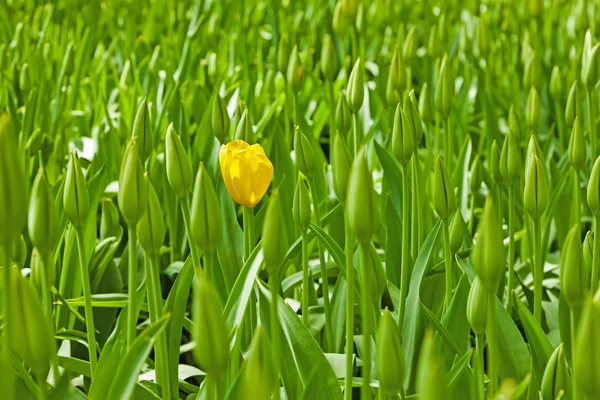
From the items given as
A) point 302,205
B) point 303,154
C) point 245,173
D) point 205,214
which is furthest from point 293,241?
point 205,214

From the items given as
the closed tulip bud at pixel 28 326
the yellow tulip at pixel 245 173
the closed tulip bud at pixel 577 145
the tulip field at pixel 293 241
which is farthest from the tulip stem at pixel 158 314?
the closed tulip bud at pixel 577 145

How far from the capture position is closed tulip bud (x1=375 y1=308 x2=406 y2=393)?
2.06 feet

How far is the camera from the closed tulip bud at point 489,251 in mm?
667

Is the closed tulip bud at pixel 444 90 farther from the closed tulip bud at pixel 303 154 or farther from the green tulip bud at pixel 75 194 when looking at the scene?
the green tulip bud at pixel 75 194

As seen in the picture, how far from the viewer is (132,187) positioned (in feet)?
2.53

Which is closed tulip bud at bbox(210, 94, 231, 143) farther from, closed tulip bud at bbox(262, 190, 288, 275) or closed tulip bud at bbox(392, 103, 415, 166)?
closed tulip bud at bbox(262, 190, 288, 275)

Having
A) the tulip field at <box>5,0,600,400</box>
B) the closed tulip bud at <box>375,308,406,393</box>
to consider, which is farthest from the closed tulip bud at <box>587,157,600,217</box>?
the closed tulip bud at <box>375,308,406,393</box>

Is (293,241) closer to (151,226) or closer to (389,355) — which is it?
(151,226)

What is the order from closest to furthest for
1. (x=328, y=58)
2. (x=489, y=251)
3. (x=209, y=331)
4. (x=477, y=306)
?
(x=209, y=331) < (x=489, y=251) < (x=477, y=306) < (x=328, y=58)

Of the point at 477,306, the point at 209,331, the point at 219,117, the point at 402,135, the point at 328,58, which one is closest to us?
the point at 209,331

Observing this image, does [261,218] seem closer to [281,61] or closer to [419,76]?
[281,61]

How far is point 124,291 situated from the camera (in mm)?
1520

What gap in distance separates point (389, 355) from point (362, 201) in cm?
12

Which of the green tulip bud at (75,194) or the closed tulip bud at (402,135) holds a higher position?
the closed tulip bud at (402,135)
